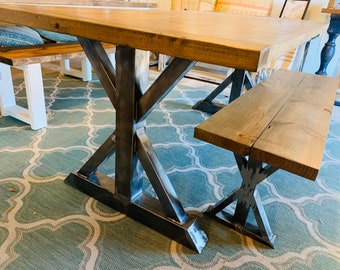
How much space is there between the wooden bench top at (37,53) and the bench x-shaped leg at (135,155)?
738mm

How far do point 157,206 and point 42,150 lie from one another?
840 millimetres

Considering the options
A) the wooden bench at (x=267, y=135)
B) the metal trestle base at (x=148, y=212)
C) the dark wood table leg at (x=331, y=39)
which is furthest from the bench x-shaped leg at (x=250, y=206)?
the dark wood table leg at (x=331, y=39)

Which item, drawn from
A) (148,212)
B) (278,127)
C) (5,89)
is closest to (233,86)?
(278,127)

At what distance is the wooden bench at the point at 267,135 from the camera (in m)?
0.79

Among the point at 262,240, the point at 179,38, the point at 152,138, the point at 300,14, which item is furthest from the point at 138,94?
the point at 300,14

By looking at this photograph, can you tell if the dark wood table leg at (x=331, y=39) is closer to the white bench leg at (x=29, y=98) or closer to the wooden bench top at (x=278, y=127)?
the wooden bench top at (x=278, y=127)

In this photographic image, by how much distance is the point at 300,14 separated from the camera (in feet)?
Answer: 9.77

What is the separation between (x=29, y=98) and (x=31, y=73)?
15 centimetres

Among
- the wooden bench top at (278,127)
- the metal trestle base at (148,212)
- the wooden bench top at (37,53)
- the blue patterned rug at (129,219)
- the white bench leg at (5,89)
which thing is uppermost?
the wooden bench top at (278,127)

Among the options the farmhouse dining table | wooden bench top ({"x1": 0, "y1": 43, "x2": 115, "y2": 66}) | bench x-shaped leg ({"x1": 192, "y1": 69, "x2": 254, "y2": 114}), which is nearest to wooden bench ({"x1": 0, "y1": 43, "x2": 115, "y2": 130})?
wooden bench top ({"x1": 0, "y1": 43, "x2": 115, "y2": 66})

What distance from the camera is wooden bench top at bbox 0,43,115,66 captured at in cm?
158

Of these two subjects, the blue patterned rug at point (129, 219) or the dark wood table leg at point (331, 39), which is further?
the dark wood table leg at point (331, 39)

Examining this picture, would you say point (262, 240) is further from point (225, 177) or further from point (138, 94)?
point (138, 94)

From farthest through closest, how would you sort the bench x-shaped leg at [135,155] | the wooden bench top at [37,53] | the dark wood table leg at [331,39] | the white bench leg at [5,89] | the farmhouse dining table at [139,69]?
the dark wood table leg at [331,39]
the white bench leg at [5,89]
the wooden bench top at [37,53]
the bench x-shaped leg at [135,155]
the farmhouse dining table at [139,69]
